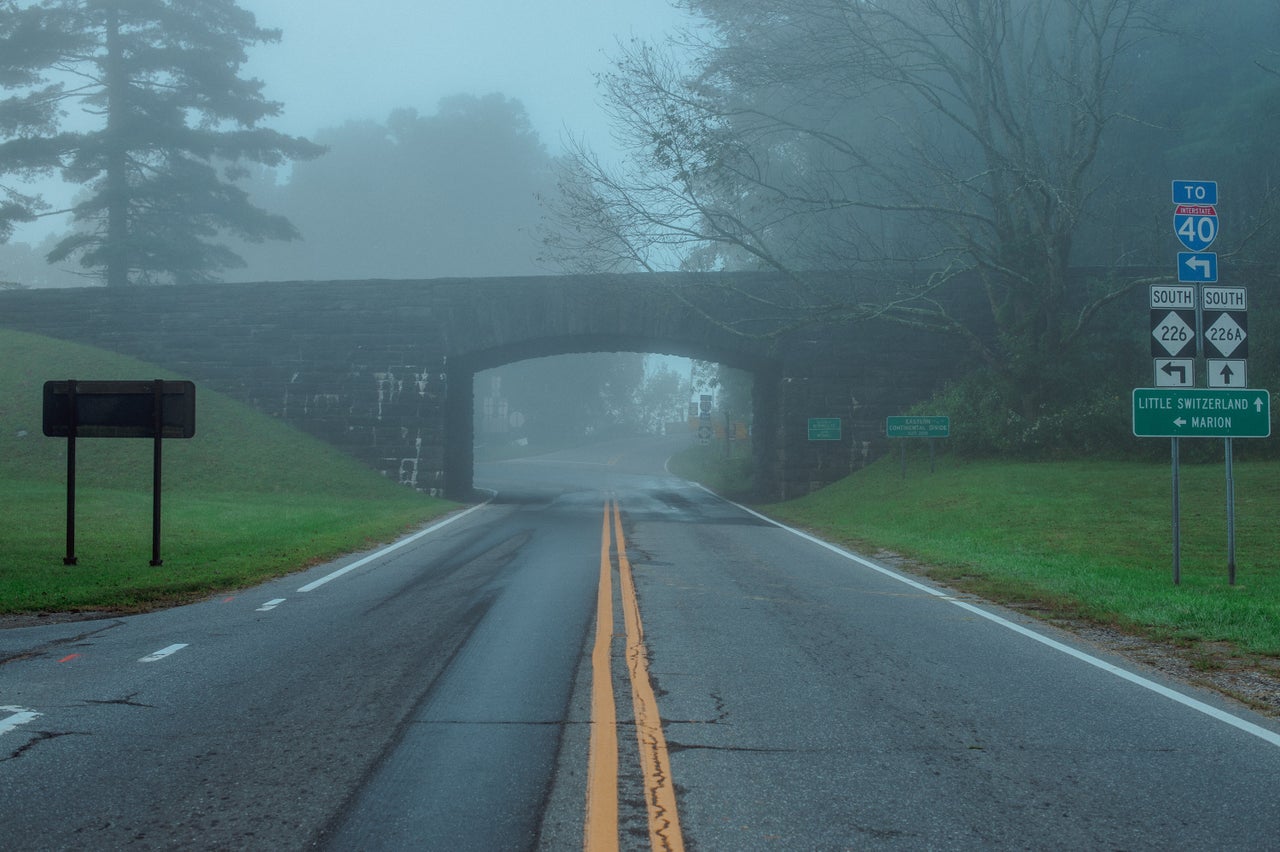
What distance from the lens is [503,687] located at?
23.5ft

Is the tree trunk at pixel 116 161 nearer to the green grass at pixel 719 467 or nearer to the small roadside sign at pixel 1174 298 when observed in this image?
the green grass at pixel 719 467

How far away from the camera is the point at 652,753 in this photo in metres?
5.62

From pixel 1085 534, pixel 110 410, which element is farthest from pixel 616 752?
pixel 1085 534

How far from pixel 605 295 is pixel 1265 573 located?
2084cm

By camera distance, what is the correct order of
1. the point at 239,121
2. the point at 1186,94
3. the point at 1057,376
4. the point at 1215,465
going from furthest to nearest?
the point at 239,121 → the point at 1186,94 → the point at 1057,376 → the point at 1215,465

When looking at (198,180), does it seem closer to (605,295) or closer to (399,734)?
(605,295)

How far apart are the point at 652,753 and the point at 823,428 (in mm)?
26322

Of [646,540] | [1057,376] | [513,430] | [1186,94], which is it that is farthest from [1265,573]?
[513,430]

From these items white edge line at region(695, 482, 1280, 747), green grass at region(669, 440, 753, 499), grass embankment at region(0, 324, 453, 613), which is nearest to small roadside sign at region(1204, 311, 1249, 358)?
white edge line at region(695, 482, 1280, 747)

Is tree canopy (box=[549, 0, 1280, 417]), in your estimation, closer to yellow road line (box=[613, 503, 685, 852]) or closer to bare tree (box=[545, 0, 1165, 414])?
bare tree (box=[545, 0, 1165, 414])

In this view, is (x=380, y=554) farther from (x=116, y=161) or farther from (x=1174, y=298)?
(x=116, y=161)

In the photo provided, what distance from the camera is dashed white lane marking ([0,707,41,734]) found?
6034 millimetres

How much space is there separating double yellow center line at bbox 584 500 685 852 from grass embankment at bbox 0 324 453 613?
5.30 meters

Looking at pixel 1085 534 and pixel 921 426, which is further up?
pixel 921 426
